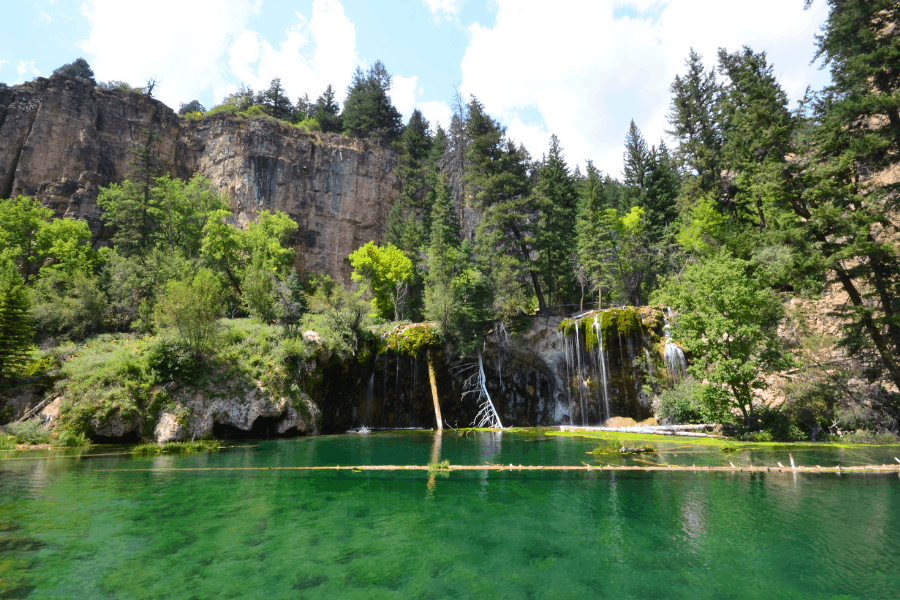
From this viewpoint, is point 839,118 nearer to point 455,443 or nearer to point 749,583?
point 749,583

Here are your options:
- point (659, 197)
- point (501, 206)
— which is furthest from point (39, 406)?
point (659, 197)

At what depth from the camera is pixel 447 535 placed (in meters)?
6.75

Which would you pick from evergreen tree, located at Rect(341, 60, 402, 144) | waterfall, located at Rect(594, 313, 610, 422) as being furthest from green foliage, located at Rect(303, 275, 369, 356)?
evergreen tree, located at Rect(341, 60, 402, 144)

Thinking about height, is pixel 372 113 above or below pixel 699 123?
above

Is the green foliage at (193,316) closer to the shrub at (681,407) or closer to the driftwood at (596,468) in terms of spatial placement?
the driftwood at (596,468)

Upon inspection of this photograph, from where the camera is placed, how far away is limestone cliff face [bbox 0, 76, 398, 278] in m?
41.0

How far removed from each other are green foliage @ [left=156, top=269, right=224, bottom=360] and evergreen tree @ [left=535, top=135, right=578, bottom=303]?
2282 centimetres

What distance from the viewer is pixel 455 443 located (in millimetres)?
18844

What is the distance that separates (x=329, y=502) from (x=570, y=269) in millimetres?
34680

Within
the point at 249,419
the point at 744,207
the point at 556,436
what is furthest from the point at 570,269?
the point at 249,419

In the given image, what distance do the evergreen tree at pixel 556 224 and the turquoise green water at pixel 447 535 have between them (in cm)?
2323

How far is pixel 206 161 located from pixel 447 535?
2231 inches

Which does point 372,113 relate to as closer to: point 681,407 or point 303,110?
point 303,110

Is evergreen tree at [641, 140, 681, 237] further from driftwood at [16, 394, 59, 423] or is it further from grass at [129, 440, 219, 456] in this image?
driftwood at [16, 394, 59, 423]
